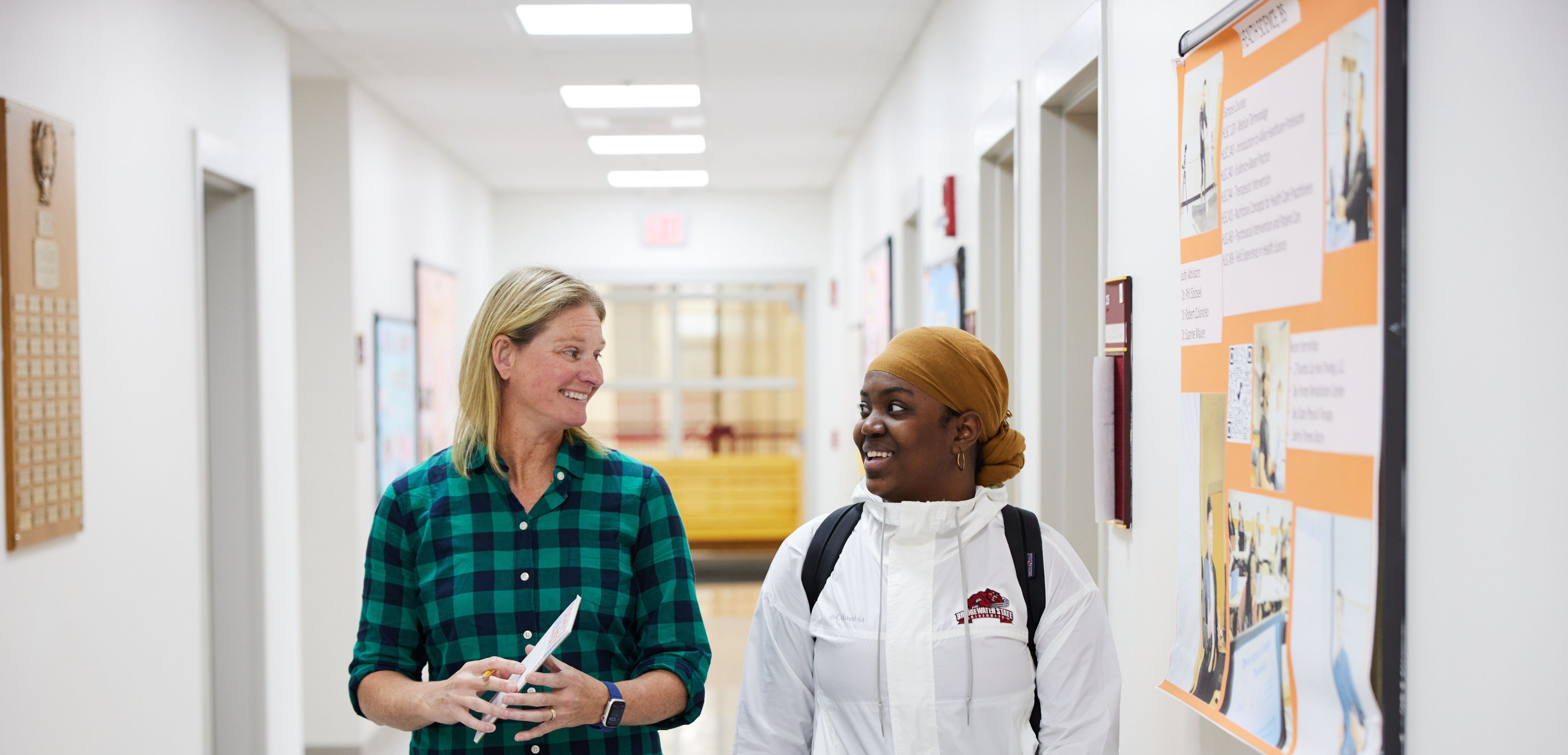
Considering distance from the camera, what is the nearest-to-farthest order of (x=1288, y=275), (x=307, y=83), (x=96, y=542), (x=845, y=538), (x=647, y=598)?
(x=1288, y=275), (x=845, y=538), (x=647, y=598), (x=96, y=542), (x=307, y=83)

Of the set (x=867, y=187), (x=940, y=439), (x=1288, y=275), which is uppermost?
(x=867, y=187)

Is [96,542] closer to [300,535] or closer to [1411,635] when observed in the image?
[300,535]

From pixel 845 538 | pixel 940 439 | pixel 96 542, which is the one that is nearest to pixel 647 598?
pixel 845 538

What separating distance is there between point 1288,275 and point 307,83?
4871 millimetres

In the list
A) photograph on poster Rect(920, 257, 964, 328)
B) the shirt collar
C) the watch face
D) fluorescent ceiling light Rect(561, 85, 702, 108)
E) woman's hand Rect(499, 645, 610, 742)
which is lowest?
the watch face

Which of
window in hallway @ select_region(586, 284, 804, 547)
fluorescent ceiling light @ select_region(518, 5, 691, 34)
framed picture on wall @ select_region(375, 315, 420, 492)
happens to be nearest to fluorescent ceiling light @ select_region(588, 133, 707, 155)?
framed picture on wall @ select_region(375, 315, 420, 492)

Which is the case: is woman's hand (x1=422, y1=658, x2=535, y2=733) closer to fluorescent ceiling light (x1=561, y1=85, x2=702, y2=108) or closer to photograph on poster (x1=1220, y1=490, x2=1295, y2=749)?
photograph on poster (x1=1220, y1=490, x2=1295, y2=749)

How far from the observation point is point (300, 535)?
5.21 meters

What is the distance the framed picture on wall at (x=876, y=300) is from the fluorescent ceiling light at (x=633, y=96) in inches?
48.8

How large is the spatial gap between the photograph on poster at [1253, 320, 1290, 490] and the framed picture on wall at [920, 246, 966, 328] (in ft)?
6.61

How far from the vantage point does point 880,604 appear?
4.80 ft

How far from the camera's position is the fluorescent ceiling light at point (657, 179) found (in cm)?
803

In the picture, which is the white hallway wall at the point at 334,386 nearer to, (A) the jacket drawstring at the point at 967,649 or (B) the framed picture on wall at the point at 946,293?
(B) the framed picture on wall at the point at 946,293

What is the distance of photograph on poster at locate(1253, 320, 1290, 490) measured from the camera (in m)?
1.45
